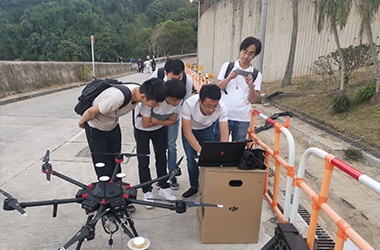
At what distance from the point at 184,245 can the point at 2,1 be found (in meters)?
94.0

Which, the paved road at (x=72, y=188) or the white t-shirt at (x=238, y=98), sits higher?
the white t-shirt at (x=238, y=98)

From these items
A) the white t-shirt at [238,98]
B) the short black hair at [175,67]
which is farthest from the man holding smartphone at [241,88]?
the short black hair at [175,67]

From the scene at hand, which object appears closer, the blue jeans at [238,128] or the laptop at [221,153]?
the laptop at [221,153]

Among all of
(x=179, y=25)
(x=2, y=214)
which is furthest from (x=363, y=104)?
(x=179, y=25)

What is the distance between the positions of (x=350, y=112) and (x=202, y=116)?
600 centimetres

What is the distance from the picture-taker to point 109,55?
211 feet

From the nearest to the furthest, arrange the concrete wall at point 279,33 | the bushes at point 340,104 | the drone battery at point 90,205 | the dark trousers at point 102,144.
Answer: the drone battery at point 90,205 < the dark trousers at point 102,144 < the bushes at point 340,104 < the concrete wall at point 279,33

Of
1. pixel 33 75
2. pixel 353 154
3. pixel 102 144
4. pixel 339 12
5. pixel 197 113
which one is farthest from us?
pixel 33 75

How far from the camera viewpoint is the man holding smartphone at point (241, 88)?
119 inches

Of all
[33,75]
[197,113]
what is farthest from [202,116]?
[33,75]

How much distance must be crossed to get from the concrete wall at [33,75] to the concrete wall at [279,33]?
10.5 meters

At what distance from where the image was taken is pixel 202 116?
2736mm

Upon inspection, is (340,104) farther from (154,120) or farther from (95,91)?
(95,91)

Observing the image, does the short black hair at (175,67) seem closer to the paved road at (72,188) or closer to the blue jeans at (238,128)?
the blue jeans at (238,128)
